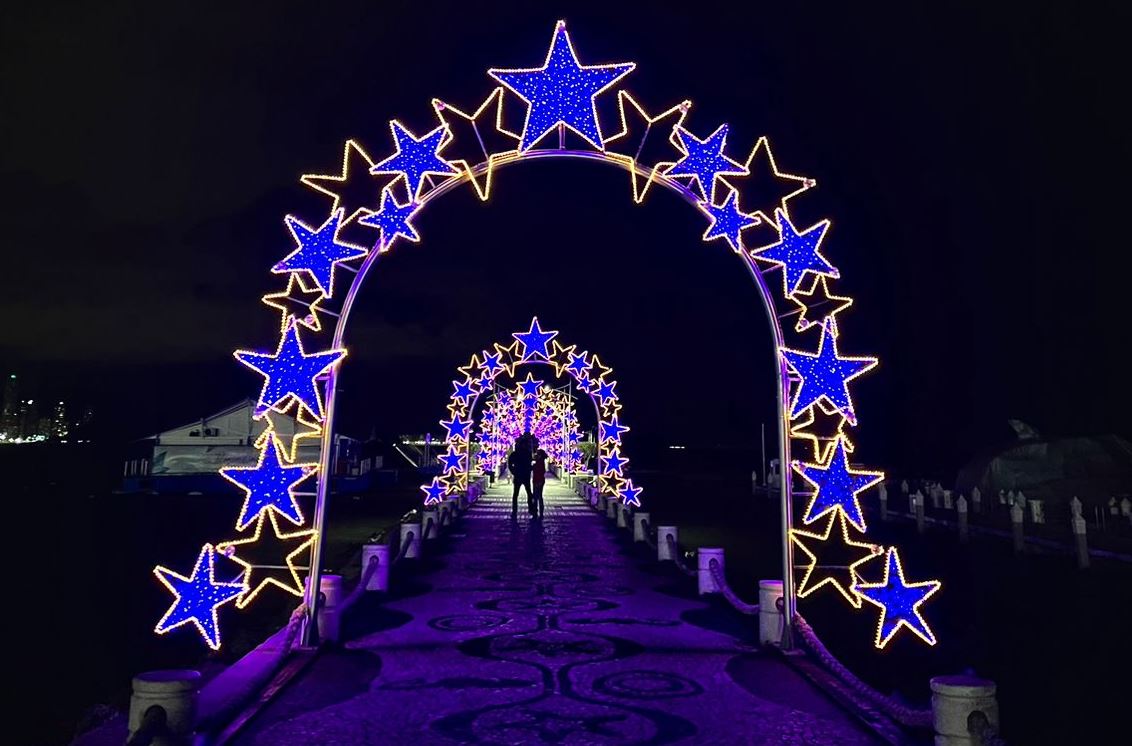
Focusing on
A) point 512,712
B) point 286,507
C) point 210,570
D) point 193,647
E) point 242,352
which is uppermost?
point 242,352

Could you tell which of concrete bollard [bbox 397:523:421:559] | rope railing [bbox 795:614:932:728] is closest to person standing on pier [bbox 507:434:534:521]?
concrete bollard [bbox 397:523:421:559]

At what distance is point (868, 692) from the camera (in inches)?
211

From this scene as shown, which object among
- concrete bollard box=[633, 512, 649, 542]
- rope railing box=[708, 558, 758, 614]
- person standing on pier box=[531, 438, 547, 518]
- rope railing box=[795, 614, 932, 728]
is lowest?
rope railing box=[795, 614, 932, 728]

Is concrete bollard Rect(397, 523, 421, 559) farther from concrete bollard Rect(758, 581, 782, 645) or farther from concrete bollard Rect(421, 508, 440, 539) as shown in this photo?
concrete bollard Rect(758, 581, 782, 645)

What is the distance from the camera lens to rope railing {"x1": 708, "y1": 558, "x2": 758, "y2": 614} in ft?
27.0

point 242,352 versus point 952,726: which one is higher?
point 242,352

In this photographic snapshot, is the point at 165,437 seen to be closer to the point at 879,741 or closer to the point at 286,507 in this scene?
the point at 286,507

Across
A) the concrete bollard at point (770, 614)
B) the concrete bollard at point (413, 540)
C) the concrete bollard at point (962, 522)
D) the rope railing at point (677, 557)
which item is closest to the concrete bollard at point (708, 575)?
the rope railing at point (677, 557)

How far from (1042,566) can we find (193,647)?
16.3m

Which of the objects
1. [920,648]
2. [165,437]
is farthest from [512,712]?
[165,437]

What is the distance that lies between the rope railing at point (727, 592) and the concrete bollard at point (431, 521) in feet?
24.3

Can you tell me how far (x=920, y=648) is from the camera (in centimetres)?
873

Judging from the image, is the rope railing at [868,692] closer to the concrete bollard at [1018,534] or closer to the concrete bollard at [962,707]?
the concrete bollard at [962,707]

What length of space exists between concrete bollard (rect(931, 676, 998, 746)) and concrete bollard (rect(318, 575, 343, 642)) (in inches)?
213
